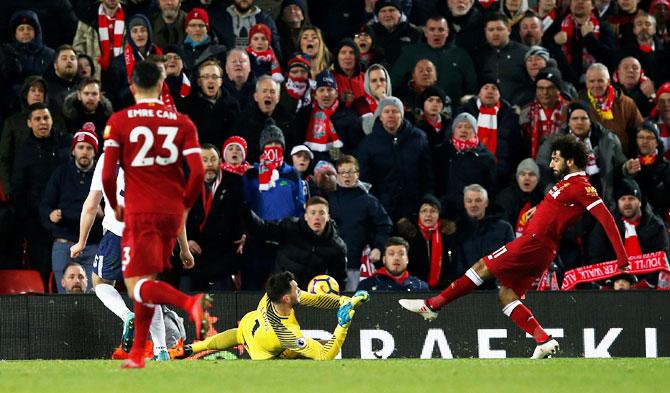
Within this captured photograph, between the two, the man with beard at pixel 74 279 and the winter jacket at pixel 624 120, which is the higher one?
the winter jacket at pixel 624 120

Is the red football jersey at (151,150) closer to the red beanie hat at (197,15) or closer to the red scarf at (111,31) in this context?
the red beanie hat at (197,15)

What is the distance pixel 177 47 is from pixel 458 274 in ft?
13.6

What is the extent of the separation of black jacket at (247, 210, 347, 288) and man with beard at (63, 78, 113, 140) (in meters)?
2.20

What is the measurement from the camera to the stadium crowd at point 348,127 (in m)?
14.3

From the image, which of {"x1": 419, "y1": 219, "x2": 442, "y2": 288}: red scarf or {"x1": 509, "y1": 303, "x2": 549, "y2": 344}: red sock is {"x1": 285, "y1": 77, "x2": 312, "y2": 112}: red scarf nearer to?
{"x1": 419, "y1": 219, "x2": 442, "y2": 288}: red scarf

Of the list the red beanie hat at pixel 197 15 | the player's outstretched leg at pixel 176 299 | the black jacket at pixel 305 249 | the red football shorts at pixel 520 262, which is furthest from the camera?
the red beanie hat at pixel 197 15

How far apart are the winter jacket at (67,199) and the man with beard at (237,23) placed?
129 inches

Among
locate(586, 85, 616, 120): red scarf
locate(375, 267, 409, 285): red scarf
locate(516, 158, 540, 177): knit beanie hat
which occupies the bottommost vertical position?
locate(375, 267, 409, 285): red scarf

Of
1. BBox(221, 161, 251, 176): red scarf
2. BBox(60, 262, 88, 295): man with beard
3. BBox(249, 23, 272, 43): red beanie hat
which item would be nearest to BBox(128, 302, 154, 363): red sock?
BBox(60, 262, 88, 295): man with beard

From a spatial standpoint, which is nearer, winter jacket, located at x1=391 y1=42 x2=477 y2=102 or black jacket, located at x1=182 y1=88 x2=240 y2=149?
black jacket, located at x1=182 y1=88 x2=240 y2=149

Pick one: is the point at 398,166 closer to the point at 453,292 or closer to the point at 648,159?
A: the point at 648,159

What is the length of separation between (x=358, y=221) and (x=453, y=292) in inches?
109

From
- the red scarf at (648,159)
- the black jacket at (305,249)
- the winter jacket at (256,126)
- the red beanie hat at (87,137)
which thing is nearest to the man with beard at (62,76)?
the red beanie hat at (87,137)

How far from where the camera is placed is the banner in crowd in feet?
47.4
